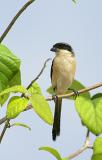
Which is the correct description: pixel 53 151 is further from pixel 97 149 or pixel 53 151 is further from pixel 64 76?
pixel 64 76

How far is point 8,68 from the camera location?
2529 mm

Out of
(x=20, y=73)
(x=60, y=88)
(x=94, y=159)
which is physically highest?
(x=20, y=73)

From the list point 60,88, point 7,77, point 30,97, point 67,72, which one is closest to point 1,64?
point 7,77

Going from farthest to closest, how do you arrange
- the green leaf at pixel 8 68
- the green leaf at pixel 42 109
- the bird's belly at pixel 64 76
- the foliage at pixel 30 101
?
the bird's belly at pixel 64 76 < the green leaf at pixel 8 68 < the foliage at pixel 30 101 < the green leaf at pixel 42 109

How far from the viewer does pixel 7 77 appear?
252 centimetres

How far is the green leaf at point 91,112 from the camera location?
254cm

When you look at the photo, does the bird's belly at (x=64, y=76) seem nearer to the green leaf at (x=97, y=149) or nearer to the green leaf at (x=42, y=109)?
the green leaf at (x=97, y=149)

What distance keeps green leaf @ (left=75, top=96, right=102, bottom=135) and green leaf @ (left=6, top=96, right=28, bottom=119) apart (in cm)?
43

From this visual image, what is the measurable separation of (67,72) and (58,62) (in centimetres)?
35

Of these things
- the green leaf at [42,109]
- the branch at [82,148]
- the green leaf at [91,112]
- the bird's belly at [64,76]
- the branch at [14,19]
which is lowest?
the bird's belly at [64,76]

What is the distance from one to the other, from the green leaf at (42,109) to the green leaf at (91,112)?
47 centimetres

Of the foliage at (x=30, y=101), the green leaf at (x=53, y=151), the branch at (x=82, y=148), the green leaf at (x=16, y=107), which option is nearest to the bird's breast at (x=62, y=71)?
the foliage at (x=30, y=101)

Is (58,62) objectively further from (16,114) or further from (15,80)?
(16,114)

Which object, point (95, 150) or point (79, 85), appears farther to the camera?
point (79, 85)
